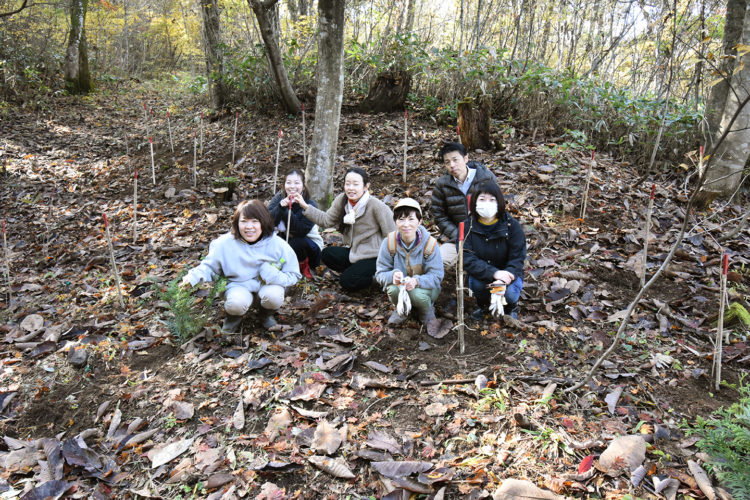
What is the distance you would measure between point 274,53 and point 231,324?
5.62 metres

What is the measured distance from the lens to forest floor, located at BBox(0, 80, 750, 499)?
8.29 feet

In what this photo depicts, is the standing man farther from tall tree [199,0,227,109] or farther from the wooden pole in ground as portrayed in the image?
tall tree [199,0,227,109]

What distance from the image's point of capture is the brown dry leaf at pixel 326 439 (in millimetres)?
2657

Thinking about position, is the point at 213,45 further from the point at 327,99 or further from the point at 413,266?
the point at 413,266

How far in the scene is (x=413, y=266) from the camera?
3.88 metres

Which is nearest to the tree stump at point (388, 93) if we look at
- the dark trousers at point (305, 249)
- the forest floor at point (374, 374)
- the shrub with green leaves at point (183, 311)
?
the forest floor at point (374, 374)

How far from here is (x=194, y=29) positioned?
18.3 m

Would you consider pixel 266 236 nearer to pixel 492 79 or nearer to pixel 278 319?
pixel 278 319

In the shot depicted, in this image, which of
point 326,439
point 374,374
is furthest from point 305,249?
point 326,439

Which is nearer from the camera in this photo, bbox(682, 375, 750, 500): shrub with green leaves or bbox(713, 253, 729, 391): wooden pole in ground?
bbox(682, 375, 750, 500): shrub with green leaves

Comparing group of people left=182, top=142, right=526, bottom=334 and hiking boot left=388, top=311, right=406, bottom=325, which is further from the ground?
group of people left=182, top=142, right=526, bottom=334

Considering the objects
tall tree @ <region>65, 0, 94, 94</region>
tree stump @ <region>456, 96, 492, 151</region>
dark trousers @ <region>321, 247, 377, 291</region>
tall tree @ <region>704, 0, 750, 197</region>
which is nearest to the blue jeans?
dark trousers @ <region>321, 247, 377, 291</region>

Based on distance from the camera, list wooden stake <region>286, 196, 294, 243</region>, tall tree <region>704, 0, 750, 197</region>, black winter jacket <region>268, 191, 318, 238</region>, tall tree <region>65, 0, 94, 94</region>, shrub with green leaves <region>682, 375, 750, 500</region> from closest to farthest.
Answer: shrub with green leaves <region>682, 375, 750, 500</region>
wooden stake <region>286, 196, 294, 243</region>
black winter jacket <region>268, 191, 318, 238</region>
tall tree <region>704, 0, 750, 197</region>
tall tree <region>65, 0, 94, 94</region>

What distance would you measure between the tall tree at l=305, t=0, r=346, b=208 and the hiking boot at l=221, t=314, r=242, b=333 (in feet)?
7.60
